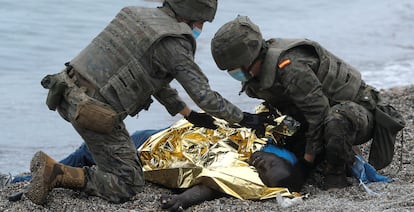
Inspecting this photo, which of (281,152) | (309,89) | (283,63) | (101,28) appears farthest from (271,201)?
(101,28)

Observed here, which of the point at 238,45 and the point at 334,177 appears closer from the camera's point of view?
the point at 238,45

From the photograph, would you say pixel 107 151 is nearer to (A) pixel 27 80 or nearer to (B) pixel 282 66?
(B) pixel 282 66

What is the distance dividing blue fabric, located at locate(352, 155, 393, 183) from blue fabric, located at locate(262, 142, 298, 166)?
43 cm

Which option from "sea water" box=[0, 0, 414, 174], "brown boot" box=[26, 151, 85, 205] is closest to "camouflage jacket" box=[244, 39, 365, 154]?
"brown boot" box=[26, 151, 85, 205]

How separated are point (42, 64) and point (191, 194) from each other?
6646 mm

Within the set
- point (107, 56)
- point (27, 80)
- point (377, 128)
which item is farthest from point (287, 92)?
point (27, 80)

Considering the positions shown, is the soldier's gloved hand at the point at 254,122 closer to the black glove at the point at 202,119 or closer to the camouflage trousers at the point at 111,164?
the black glove at the point at 202,119

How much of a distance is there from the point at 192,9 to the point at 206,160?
104 cm

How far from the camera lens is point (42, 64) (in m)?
11.5

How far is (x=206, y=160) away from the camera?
5688mm

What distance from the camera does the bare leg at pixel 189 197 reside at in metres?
5.20

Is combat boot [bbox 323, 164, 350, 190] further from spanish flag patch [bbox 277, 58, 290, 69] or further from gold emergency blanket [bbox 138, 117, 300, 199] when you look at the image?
spanish flag patch [bbox 277, 58, 290, 69]

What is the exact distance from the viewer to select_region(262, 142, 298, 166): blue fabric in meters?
5.71

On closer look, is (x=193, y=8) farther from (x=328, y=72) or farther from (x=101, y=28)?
(x=101, y=28)
